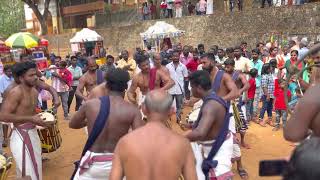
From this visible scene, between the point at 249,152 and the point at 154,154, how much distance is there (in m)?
5.11

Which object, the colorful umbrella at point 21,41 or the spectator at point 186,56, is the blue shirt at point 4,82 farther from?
the colorful umbrella at point 21,41

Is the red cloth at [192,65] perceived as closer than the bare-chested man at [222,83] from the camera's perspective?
No

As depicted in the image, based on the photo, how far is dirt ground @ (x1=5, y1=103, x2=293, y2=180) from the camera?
6.93 m

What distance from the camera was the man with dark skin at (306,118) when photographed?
2861 mm

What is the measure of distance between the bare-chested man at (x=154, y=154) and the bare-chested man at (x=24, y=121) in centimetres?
229

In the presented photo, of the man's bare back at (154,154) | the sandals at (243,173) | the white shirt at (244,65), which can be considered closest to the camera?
the man's bare back at (154,154)

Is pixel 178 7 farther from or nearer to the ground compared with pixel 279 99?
farther from the ground

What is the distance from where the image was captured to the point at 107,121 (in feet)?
12.5

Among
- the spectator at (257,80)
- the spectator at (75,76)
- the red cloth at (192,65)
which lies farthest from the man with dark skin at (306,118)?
the red cloth at (192,65)

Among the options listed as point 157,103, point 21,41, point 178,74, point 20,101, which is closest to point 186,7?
point 21,41

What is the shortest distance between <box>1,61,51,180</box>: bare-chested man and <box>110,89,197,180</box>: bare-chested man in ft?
7.53

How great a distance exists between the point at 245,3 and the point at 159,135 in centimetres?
2126

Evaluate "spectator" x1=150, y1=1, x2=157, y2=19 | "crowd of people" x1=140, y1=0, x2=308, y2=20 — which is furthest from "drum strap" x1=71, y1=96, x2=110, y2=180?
"spectator" x1=150, y1=1, x2=157, y2=19

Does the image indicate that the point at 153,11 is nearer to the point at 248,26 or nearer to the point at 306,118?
the point at 248,26
